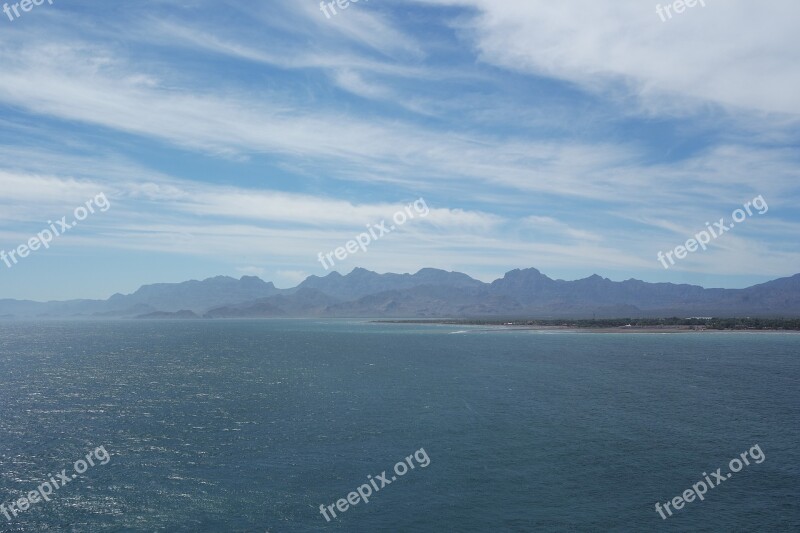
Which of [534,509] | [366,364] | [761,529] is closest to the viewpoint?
[761,529]

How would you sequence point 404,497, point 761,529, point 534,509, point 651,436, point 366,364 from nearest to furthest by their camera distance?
point 761,529, point 534,509, point 404,497, point 651,436, point 366,364

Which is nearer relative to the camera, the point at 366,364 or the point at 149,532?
the point at 149,532

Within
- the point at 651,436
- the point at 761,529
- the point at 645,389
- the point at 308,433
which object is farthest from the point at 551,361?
the point at 761,529

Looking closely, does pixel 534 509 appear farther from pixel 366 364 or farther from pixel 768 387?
pixel 366 364

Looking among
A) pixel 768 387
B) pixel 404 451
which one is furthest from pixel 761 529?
pixel 768 387

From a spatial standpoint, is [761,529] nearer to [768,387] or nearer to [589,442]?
[589,442]

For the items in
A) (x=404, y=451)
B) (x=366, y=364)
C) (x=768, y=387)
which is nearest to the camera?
(x=404, y=451)
